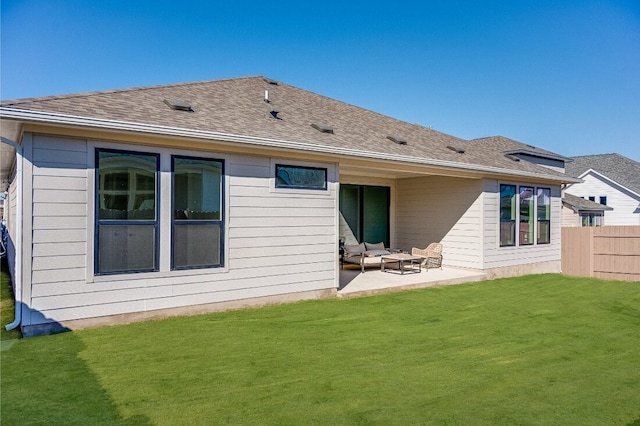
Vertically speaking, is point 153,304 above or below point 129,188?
below

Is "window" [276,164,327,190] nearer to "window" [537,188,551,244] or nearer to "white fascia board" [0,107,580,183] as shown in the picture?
"white fascia board" [0,107,580,183]

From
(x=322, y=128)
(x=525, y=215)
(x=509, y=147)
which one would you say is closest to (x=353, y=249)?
(x=322, y=128)

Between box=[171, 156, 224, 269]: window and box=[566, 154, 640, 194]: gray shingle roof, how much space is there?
29.9 meters

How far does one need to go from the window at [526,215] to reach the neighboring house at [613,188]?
17.5 m

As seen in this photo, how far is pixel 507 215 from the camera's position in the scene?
459 inches

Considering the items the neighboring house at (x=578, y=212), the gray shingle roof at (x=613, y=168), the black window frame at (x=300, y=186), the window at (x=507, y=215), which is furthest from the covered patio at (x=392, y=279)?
the gray shingle roof at (x=613, y=168)

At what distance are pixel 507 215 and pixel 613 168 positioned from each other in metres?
25.0

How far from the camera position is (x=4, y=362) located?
14.2 ft

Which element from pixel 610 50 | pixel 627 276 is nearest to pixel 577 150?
pixel 610 50

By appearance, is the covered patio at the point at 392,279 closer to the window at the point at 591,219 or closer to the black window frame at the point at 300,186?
the black window frame at the point at 300,186

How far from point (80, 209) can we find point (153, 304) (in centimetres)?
169

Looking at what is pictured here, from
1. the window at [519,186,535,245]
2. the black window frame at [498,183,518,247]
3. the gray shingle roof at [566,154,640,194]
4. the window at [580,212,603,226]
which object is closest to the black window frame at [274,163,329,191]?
the black window frame at [498,183,518,247]

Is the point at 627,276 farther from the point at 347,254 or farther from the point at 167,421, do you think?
the point at 167,421

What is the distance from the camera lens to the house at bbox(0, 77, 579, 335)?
525 cm
